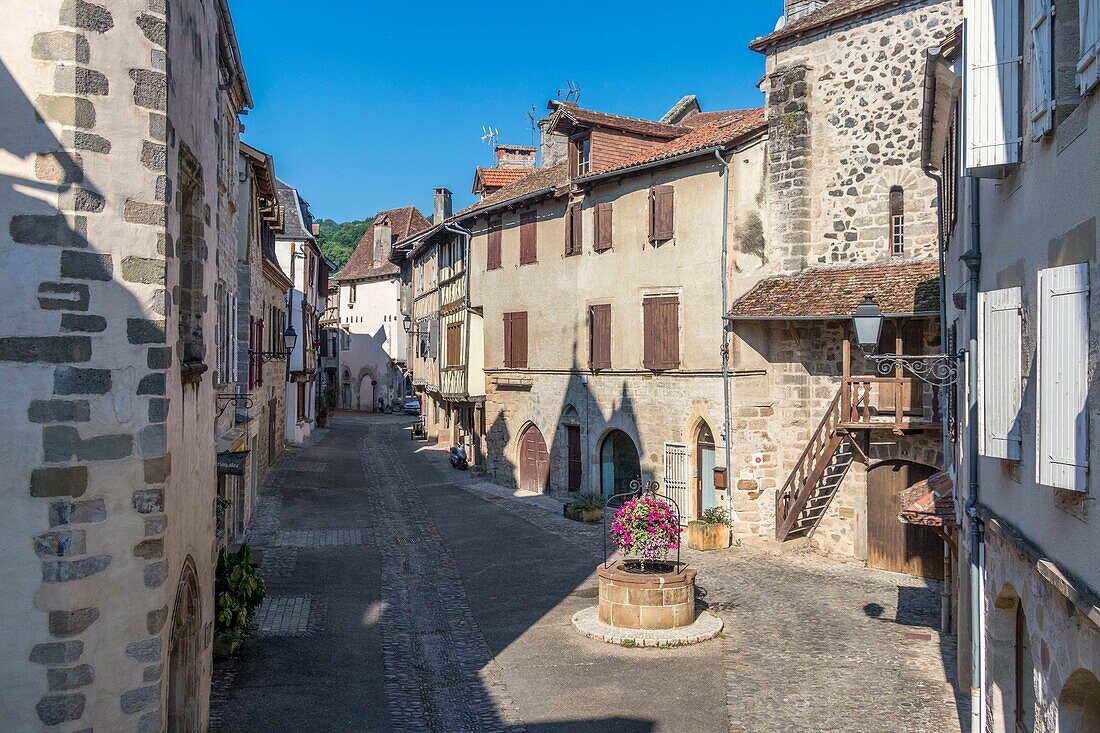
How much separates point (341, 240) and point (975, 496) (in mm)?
86914

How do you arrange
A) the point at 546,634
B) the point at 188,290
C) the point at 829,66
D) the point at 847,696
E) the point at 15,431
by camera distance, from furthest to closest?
1. the point at 829,66
2. the point at 546,634
3. the point at 847,696
4. the point at 188,290
5. the point at 15,431

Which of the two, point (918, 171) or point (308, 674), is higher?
point (918, 171)

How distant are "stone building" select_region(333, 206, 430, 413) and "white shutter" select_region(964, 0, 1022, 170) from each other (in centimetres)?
5091

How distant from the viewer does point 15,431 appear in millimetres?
6242

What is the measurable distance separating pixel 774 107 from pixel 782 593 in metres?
9.86

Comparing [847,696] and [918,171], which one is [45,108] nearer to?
[847,696]

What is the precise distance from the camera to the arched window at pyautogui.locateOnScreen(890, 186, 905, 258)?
59.7 feet

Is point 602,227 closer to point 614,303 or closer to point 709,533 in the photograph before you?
point 614,303

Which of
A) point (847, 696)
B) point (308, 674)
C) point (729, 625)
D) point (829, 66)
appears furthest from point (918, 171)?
point (308, 674)

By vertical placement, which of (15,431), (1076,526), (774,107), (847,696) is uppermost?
(774,107)

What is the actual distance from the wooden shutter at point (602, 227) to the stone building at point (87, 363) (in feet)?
53.5

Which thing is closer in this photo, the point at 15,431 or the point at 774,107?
the point at 15,431

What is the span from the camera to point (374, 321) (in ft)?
199

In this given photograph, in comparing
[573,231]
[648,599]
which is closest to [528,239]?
[573,231]
